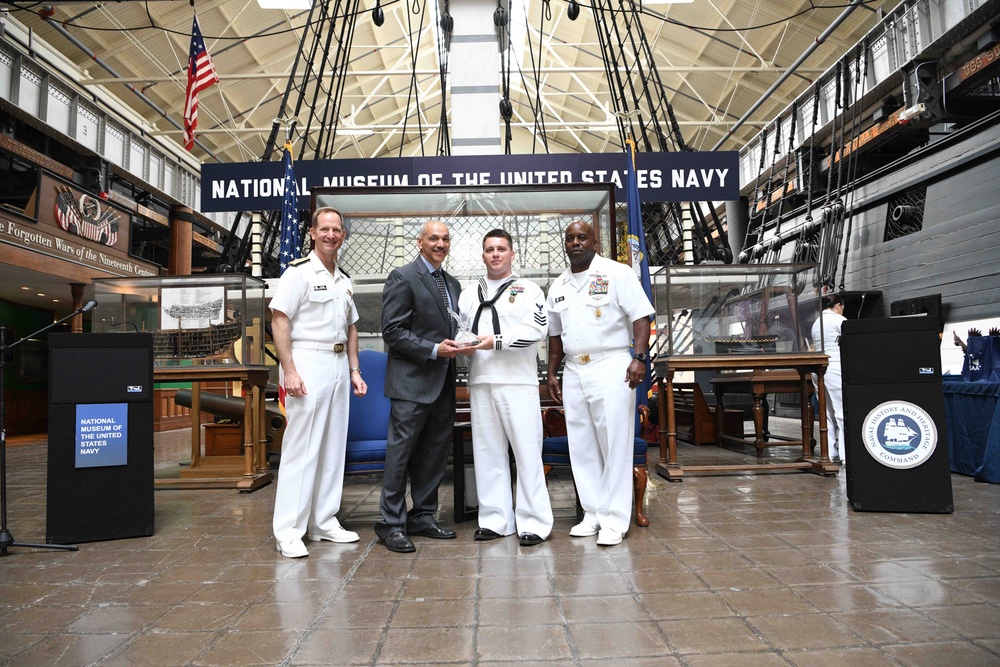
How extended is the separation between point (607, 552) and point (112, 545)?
2.50 metres

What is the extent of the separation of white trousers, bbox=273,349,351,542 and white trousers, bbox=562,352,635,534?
118 centimetres

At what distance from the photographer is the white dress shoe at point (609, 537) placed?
3.15m

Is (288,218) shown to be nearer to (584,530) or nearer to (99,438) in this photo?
(99,438)

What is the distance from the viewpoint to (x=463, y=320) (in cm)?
335

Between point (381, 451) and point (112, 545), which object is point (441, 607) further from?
point (112, 545)

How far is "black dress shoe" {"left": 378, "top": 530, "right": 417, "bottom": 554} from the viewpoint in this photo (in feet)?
10.2

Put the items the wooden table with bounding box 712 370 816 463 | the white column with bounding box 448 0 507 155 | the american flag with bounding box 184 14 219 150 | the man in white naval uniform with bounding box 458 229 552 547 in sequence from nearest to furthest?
1. the man in white naval uniform with bounding box 458 229 552 547
2. the wooden table with bounding box 712 370 816 463
3. the white column with bounding box 448 0 507 155
4. the american flag with bounding box 184 14 219 150

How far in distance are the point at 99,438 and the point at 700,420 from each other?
247 inches

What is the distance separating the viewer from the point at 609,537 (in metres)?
3.17

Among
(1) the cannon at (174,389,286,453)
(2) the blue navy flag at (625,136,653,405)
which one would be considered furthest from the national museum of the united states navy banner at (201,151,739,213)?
(1) the cannon at (174,389,286,453)

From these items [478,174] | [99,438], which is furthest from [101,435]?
[478,174]

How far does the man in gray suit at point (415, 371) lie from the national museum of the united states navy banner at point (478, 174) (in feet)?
8.84

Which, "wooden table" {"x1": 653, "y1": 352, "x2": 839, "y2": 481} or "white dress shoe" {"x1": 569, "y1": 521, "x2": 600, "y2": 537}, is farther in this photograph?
"wooden table" {"x1": 653, "y1": 352, "x2": 839, "y2": 481}

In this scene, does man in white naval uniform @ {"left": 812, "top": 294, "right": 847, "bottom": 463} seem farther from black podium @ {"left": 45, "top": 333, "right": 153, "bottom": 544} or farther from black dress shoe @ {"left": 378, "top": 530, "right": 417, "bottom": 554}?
black podium @ {"left": 45, "top": 333, "right": 153, "bottom": 544}
